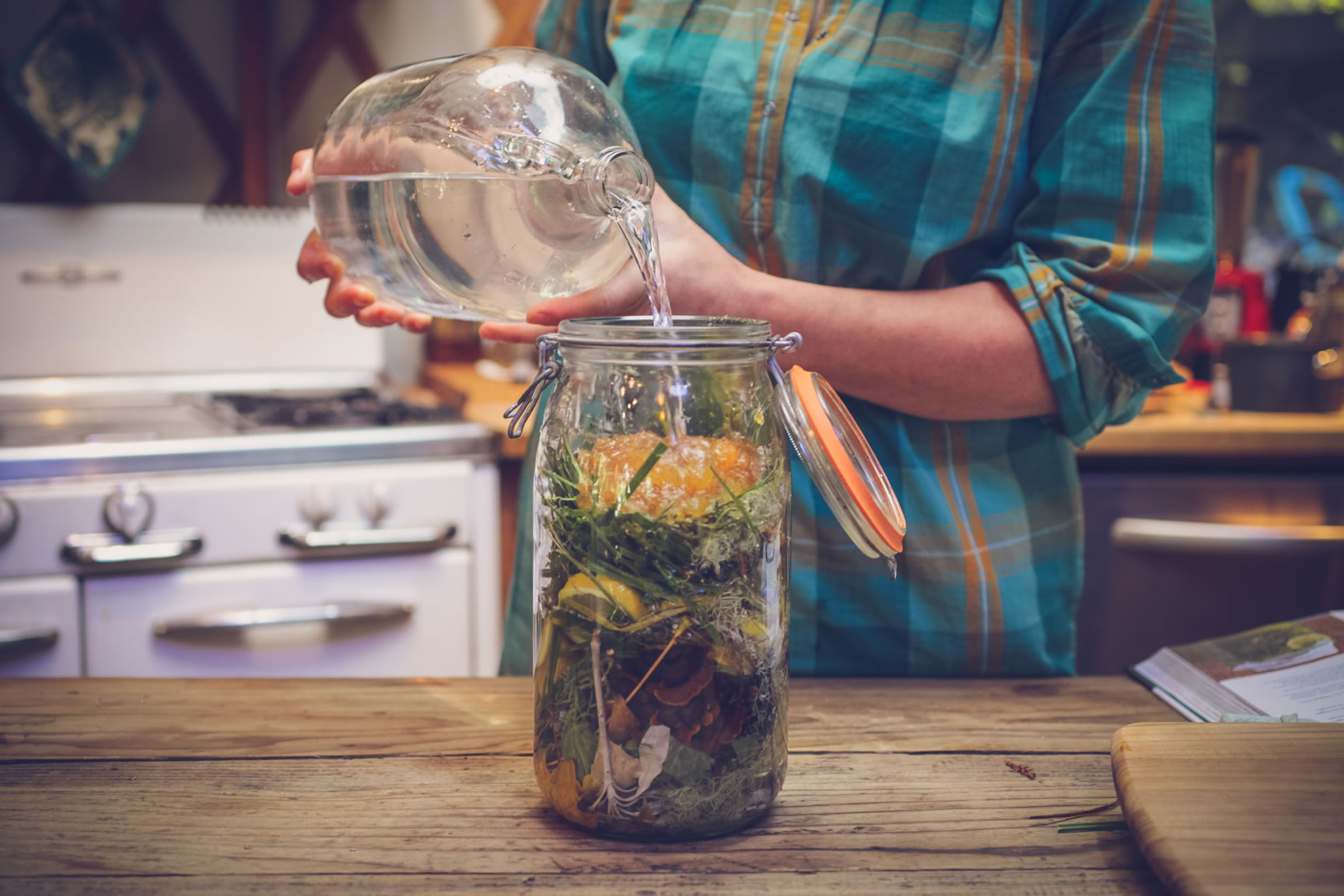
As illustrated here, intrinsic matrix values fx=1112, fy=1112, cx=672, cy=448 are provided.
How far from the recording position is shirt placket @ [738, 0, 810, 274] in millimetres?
695

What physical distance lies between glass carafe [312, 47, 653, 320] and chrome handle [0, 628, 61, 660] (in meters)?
0.79

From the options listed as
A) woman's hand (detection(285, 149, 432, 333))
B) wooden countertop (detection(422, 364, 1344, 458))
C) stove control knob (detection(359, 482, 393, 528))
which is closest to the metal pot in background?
wooden countertop (detection(422, 364, 1344, 458))

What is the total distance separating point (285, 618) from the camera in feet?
4.25

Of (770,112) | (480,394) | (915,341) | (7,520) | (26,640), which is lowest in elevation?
(26,640)

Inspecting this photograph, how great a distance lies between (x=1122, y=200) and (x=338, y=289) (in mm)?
491

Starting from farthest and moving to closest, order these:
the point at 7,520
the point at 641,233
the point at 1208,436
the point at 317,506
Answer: the point at 1208,436, the point at 317,506, the point at 7,520, the point at 641,233

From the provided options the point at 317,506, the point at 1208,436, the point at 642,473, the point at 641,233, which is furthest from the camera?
the point at 1208,436

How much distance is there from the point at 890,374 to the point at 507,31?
61.7 inches

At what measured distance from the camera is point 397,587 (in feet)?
4.46

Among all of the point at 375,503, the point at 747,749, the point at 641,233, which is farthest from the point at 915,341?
the point at 375,503

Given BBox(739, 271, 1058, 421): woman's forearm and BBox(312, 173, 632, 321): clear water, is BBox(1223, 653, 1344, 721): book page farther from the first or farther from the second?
BBox(312, 173, 632, 321): clear water


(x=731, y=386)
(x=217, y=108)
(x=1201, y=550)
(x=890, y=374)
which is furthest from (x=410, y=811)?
(x=217, y=108)

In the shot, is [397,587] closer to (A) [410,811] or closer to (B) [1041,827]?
(A) [410,811]

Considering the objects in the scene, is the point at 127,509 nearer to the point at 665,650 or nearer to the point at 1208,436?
the point at 665,650
